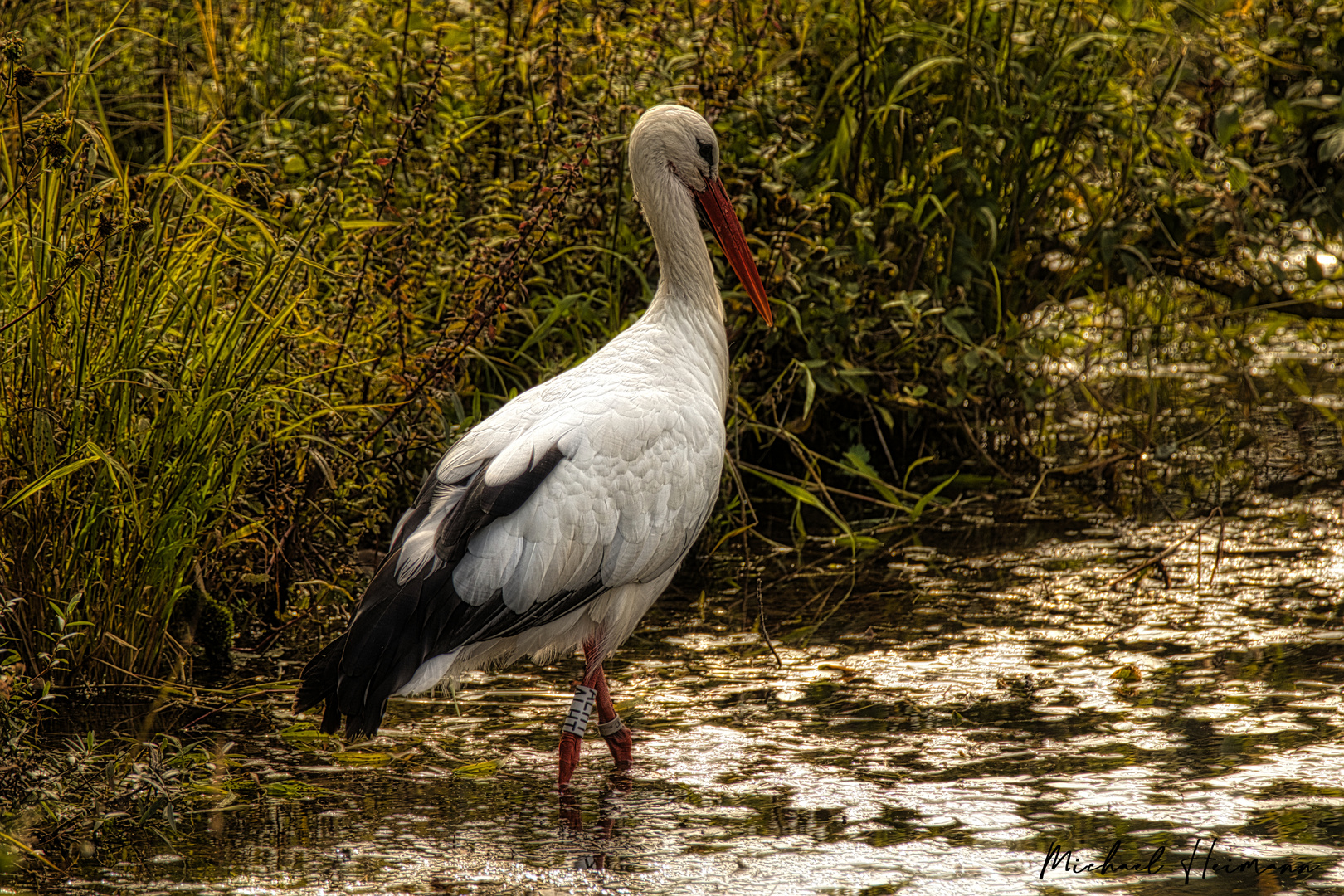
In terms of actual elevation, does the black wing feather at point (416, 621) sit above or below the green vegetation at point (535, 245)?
below

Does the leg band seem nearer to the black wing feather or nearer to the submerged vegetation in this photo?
the black wing feather

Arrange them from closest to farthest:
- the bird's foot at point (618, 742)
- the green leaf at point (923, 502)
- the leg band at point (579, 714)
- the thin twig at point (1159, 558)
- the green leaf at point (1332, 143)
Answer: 1. the leg band at point (579, 714)
2. the bird's foot at point (618, 742)
3. the thin twig at point (1159, 558)
4. the green leaf at point (923, 502)
5. the green leaf at point (1332, 143)

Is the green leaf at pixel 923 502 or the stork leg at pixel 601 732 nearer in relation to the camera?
the stork leg at pixel 601 732

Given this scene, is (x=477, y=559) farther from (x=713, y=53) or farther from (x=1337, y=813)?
(x=713, y=53)

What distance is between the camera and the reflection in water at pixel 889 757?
3.35 meters

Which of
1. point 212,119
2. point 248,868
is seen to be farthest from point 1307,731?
point 212,119

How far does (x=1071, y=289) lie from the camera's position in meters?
6.57

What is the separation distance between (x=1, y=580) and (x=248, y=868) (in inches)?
47.7

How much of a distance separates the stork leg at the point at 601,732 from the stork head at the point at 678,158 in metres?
1.28

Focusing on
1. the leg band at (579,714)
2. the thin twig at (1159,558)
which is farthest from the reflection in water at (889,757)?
the leg band at (579,714)

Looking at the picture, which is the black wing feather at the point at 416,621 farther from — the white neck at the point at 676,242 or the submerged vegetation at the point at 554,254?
the white neck at the point at 676,242

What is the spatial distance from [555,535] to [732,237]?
1327mm

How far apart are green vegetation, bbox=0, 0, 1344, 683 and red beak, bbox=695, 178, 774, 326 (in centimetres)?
43

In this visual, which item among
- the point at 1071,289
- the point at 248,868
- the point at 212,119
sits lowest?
the point at 248,868
